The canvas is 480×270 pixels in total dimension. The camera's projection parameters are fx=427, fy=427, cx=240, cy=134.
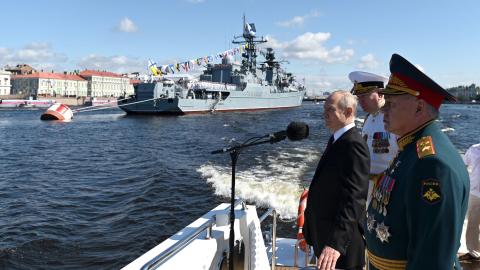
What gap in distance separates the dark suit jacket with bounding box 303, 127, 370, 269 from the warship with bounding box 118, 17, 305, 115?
4645 cm

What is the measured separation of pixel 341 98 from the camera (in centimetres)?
267

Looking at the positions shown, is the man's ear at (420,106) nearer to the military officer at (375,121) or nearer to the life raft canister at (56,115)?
the military officer at (375,121)

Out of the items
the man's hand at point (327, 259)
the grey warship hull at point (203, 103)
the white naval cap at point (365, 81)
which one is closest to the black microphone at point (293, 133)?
the man's hand at point (327, 259)

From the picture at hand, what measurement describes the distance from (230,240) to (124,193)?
29.0 feet

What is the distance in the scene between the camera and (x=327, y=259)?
235cm

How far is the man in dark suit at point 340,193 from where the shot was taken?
2441 mm

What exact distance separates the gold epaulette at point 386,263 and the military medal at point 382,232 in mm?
Answer: 89

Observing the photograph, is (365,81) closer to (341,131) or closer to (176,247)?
(341,131)

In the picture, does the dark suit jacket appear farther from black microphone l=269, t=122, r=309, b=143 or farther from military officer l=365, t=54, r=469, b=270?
military officer l=365, t=54, r=469, b=270

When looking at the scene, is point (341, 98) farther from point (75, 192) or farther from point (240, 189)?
point (75, 192)

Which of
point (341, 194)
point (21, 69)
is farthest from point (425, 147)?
point (21, 69)

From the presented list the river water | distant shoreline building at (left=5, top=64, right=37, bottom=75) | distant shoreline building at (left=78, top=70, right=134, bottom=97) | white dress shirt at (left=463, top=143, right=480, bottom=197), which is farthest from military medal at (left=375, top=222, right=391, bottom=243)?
distant shoreline building at (left=5, top=64, right=37, bottom=75)

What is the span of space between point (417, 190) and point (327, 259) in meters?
1.00

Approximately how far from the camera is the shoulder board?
1.50m
